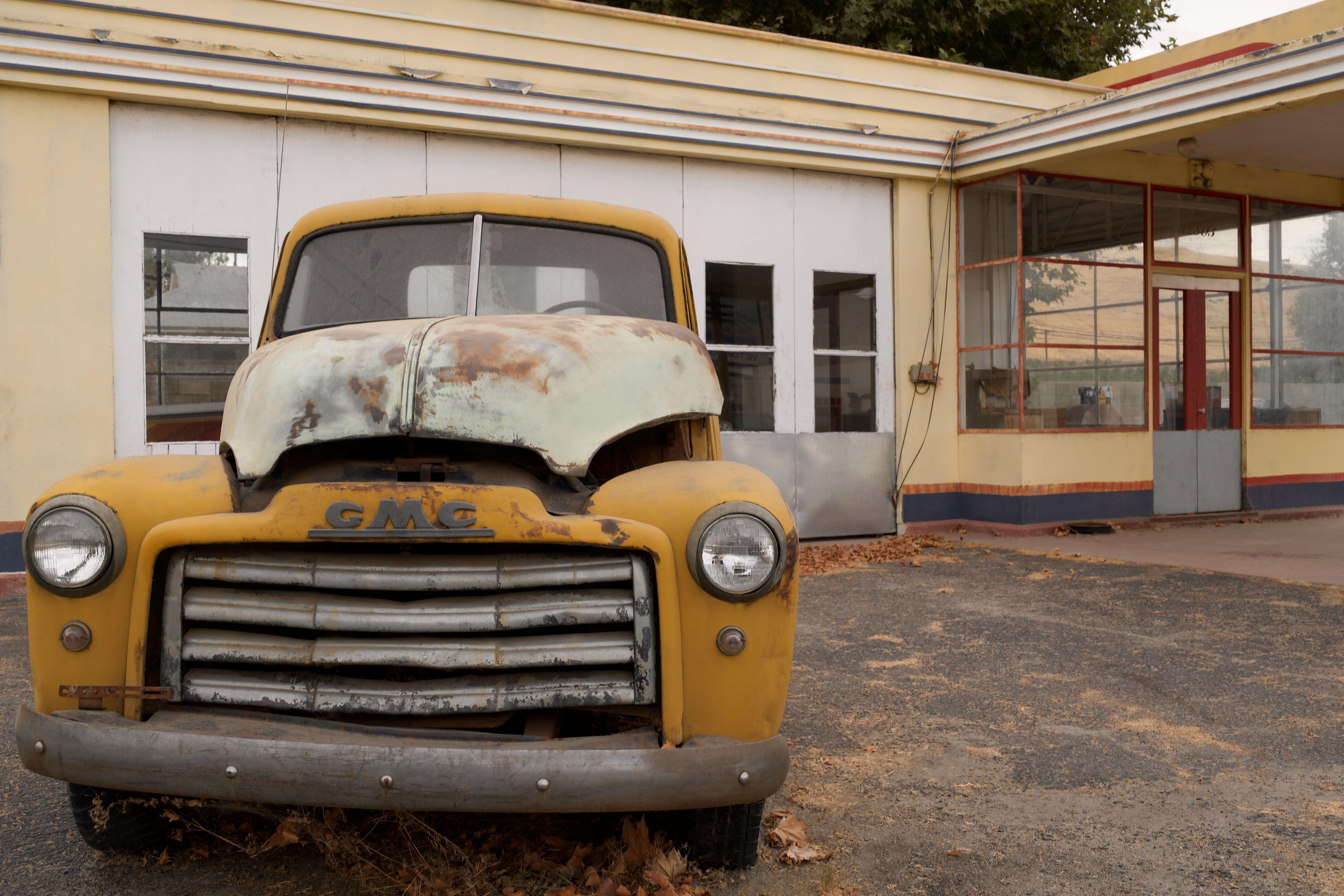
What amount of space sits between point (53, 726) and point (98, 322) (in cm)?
634

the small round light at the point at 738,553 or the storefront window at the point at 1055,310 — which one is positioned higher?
the storefront window at the point at 1055,310

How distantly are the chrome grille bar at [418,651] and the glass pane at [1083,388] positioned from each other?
8.86m

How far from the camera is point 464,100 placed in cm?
862

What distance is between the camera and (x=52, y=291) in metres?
7.53

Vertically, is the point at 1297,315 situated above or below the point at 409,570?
above

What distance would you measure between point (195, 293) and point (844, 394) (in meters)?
6.28

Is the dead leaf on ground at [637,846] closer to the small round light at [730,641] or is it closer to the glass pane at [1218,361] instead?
the small round light at [730,641]

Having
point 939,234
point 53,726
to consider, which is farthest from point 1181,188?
point 53,726

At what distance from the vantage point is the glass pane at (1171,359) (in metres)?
11.5

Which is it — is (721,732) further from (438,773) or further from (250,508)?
(250,508)

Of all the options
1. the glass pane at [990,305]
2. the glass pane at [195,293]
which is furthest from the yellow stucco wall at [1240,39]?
the glass pane at [195,293]

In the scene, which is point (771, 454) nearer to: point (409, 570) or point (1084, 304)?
point (1084, 304)

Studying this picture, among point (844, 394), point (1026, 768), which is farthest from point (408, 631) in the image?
point (844, 394)

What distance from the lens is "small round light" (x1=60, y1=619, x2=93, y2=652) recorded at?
253 cm
